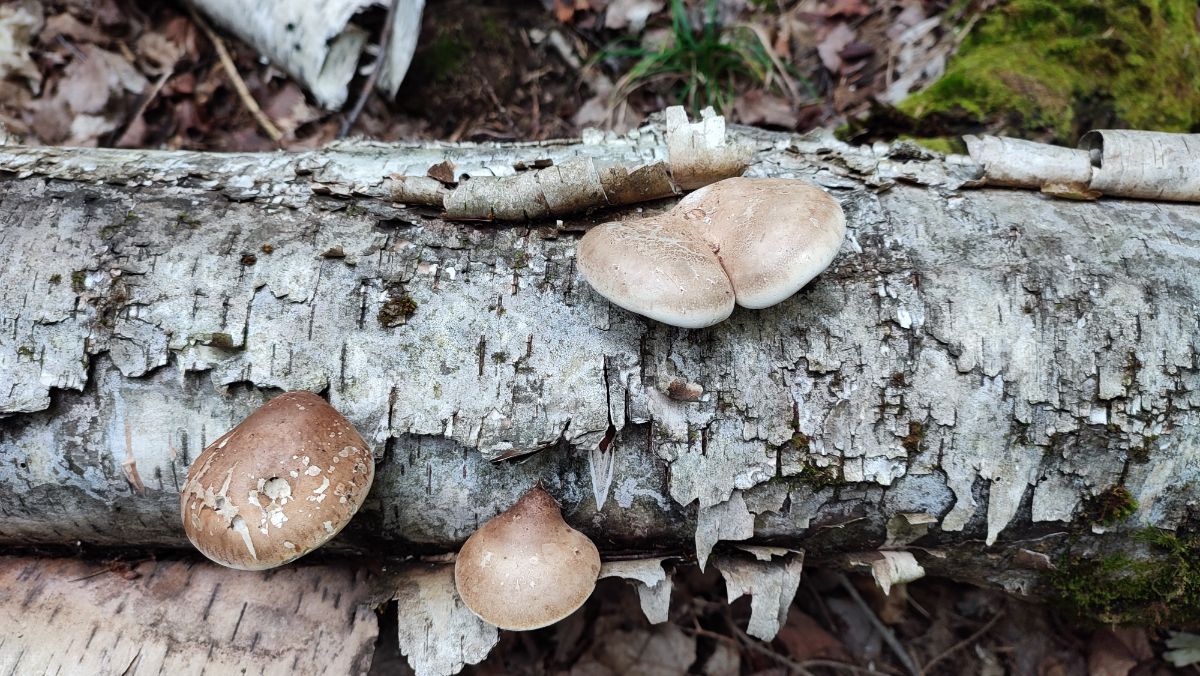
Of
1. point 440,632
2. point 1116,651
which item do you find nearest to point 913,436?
point 440,632

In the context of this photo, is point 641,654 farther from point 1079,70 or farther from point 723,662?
point 1079,70

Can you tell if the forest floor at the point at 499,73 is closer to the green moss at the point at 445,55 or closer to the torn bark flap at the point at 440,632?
the green moss at the point at 445,55

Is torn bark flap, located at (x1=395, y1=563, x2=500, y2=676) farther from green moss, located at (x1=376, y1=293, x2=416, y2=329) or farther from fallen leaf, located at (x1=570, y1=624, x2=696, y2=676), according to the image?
fallen leaf, located at (x1=570, y1=624, x2=696, y2=676)

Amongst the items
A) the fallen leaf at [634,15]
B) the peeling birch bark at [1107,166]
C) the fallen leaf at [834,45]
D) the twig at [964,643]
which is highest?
the peeling birch bark at [1107,166]

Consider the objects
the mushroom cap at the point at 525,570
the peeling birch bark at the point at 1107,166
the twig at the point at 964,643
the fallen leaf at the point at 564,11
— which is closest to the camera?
the mushroom cap at the point at 525,570

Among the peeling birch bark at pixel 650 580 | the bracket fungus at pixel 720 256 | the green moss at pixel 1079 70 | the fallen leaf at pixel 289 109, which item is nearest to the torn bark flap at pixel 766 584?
the peeling birch bark at pixel 650 580

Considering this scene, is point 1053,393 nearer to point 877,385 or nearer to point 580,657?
point 877,385
